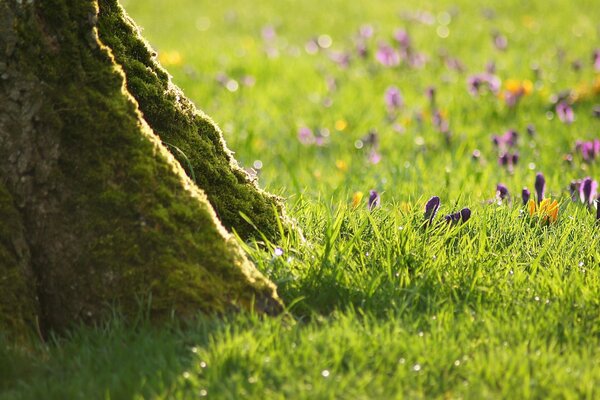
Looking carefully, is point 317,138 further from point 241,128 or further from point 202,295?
point 202,295

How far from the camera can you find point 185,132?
12.8 feet

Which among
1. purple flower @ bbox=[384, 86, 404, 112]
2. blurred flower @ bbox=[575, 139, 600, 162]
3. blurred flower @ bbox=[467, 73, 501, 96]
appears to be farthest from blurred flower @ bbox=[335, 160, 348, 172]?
blurred flower @ bbox=[467, 73, 501, 96]

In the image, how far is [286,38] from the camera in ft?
39.9

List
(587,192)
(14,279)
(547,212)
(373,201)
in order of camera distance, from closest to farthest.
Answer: (14,279) < (547,212) < (373,201) < (587,192)

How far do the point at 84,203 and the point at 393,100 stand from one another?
5158 mm

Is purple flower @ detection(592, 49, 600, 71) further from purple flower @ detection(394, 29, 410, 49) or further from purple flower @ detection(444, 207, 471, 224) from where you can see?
purple flower @ detection(444, 207, 471, 224)

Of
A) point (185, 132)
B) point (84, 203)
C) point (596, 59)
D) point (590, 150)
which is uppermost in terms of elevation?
point (596, 59)

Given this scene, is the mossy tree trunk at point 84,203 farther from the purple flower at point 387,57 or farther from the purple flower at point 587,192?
the purple flower at point 387,57

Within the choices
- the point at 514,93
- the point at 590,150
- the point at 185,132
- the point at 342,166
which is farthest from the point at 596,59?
the point at 185,132

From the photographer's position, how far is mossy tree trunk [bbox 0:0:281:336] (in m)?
3.29

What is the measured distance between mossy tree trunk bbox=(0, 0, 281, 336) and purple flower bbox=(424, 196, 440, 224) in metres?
0.96

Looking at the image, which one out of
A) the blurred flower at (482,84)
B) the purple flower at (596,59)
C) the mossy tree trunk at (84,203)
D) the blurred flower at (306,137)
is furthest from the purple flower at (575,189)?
the purple flower at (596,59)

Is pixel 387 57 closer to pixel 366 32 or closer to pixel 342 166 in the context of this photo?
pixel 366 32

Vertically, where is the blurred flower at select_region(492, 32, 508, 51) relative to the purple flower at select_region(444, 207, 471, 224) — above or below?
above
